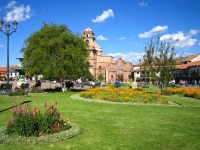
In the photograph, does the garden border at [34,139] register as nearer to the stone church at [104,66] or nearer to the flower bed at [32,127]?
the flower bed at [32,127]

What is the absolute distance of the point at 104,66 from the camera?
96.4m

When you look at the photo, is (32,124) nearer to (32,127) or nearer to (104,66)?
(32,127)

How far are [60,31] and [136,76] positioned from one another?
66342 millimetres

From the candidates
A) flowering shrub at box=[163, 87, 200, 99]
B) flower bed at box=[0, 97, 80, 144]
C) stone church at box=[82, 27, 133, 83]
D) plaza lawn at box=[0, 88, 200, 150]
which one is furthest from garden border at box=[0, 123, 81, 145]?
stone church at box=[82, 27, 133, 83]

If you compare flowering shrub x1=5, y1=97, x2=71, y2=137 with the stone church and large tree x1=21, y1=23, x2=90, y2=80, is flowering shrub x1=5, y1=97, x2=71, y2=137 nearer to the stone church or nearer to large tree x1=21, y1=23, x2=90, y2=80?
large tree x1=21, y1=23, x2=90, y2=80

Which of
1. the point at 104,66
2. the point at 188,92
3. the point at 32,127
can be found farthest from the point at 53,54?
the point at 104,66

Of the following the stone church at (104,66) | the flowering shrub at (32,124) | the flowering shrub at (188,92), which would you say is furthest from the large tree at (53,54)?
the stone church at (104,66)

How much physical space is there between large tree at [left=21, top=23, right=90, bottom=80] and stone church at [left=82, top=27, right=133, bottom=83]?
65389 millimetres

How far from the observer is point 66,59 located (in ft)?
76.5

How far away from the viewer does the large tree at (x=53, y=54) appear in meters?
22.6

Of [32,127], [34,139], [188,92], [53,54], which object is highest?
[53,54]

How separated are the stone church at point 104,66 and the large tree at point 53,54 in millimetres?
65389

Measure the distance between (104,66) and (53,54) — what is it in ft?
239

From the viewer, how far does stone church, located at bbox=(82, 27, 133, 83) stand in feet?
300
